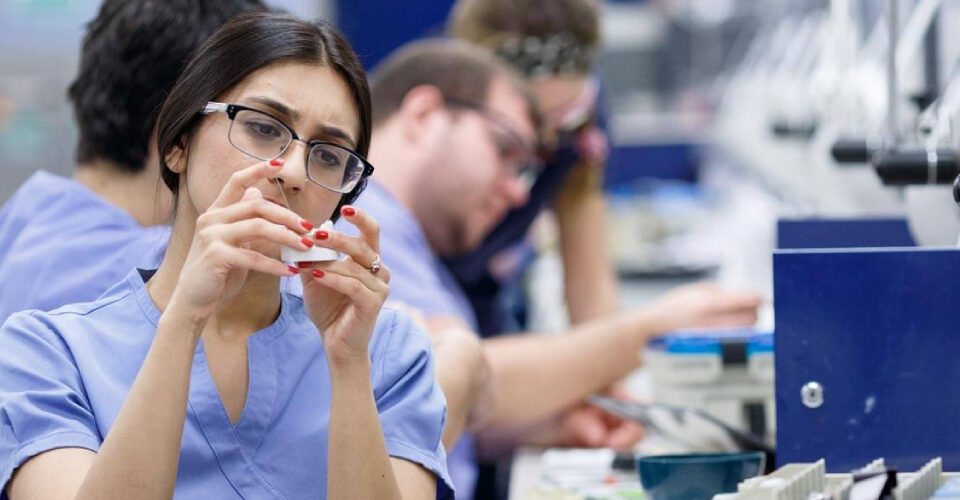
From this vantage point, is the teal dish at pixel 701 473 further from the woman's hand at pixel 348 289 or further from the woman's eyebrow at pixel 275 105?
the woman's eyebrow at pixel 275 105

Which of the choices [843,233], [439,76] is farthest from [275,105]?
[439,76]

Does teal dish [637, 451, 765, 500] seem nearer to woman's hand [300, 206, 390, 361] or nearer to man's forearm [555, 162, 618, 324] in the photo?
woman's hand [300, 206, 390, 361]

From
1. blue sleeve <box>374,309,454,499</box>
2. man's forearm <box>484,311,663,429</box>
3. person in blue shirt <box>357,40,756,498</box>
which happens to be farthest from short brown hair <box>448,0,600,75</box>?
blue sleeve <box>374,309,454,499</box>

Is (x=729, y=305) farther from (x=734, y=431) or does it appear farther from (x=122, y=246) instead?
(x=122, y=246)

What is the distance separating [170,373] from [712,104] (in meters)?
7.87

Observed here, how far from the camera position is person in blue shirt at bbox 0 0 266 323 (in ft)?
5.79

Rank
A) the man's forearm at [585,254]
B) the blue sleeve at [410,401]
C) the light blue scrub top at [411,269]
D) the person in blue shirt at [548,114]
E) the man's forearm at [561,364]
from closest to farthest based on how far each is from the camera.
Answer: the blue sleeve at [410,401], the light blue scrub top at [411,269], the man's forearm at [561,364], the person in blue shirt at [548,114], the man's forearm at [585,254]

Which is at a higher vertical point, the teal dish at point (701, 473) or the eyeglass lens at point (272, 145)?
the eyeglass lens at point (272, 145)

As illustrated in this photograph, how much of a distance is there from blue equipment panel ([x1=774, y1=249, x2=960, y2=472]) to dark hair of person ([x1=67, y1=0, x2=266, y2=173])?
0.82m

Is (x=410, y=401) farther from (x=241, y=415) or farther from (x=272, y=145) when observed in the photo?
(x=272, y=145)

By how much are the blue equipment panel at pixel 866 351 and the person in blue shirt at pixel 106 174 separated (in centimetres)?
80

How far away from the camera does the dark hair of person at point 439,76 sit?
2.59 meters

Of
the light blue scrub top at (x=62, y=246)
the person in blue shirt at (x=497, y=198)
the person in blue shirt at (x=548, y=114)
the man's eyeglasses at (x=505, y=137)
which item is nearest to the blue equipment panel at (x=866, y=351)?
the light blue scrub top at (x=62, y=246)

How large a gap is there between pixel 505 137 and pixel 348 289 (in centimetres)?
145
